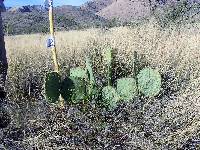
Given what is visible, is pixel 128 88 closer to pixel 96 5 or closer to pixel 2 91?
pixel 2 91

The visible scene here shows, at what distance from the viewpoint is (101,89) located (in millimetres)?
5645

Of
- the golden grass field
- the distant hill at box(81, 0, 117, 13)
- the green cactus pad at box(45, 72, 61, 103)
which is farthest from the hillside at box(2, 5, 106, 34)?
the green cactus pad at box(45, 72, 61, 103)

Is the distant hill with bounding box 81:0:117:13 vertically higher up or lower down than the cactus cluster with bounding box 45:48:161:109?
lower down

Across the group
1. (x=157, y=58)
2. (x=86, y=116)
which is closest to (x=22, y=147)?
(x=86, y=116)

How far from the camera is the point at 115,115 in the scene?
5.39m

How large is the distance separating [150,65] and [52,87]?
2.67 meters

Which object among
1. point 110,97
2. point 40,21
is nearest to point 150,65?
point 110,97

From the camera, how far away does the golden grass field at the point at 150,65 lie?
4.88 m

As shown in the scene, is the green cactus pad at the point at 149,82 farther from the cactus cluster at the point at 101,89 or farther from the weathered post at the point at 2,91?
the weathered post at the point at 2,91

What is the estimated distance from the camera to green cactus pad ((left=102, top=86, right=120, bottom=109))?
5.36 m

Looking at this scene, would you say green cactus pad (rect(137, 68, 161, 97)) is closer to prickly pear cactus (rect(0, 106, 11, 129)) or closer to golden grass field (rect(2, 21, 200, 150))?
golden grass field (rect(2, 21, 200, 150))

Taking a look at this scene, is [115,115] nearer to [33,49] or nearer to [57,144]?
[57,144]

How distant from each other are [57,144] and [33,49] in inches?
261

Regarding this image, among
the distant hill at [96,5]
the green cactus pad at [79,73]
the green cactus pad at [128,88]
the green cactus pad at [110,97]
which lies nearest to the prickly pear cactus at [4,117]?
the green cactus pad at [79,73]
